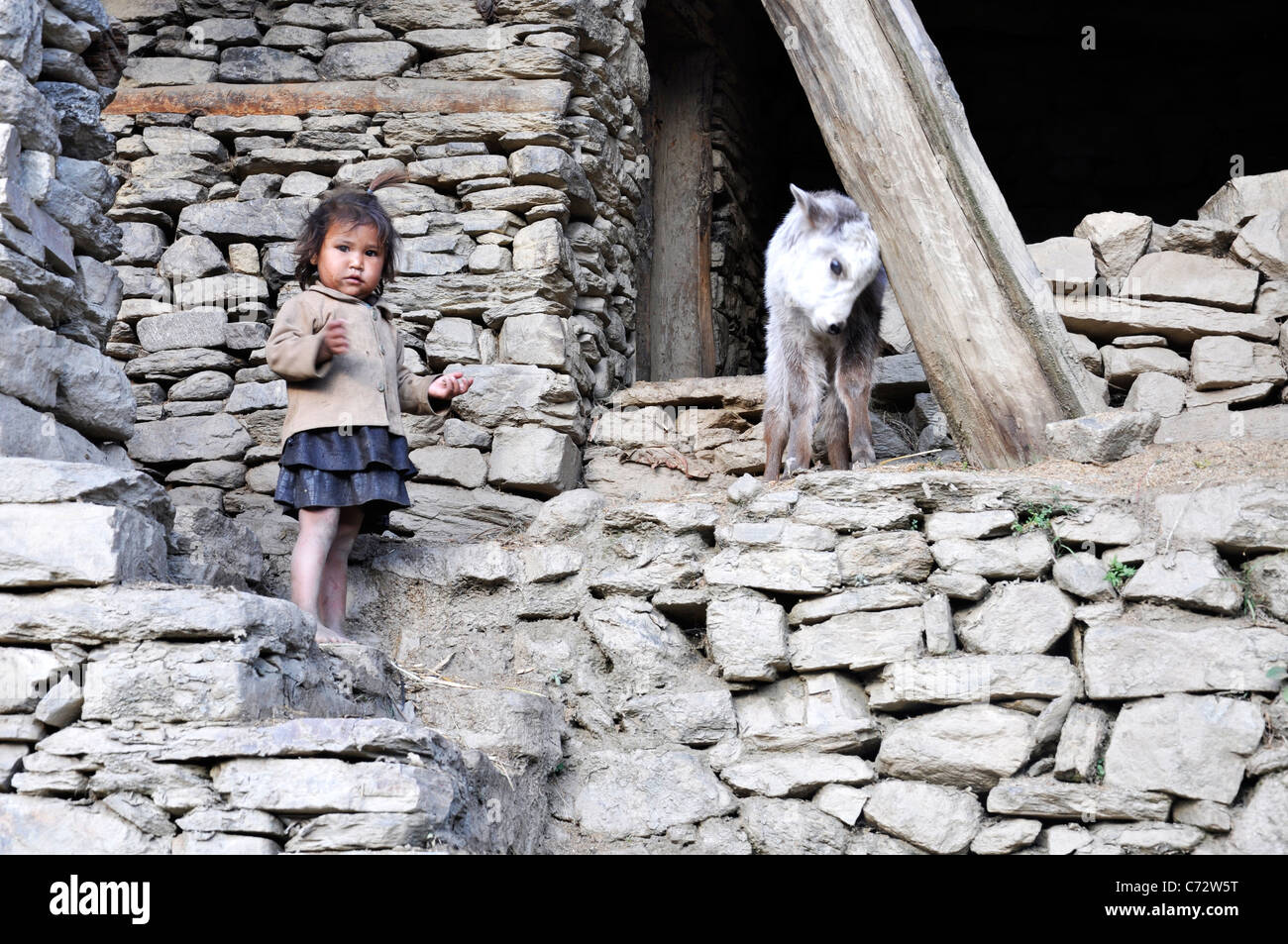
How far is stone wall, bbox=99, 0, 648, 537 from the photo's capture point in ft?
16.5

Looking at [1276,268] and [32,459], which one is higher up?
[1276,268]

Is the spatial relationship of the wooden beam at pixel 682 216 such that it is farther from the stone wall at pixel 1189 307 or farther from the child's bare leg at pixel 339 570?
the child's bare leg at pixel 339 570

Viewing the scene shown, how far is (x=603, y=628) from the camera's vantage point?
13.1 feet

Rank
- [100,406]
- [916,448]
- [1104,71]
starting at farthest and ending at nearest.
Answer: [1104,71], [916,448], [100,406]

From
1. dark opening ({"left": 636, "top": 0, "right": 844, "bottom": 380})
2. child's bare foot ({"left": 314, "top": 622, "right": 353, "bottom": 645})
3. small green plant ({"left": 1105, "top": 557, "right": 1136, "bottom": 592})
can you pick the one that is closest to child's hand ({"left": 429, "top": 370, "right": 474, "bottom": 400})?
Answer: child's bare foot ({"left": 314, "top": 622, "right": 353, "bottom": 645})

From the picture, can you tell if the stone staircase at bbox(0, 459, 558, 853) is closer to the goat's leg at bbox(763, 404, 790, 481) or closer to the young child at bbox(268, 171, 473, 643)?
the young child at bbox(268, 171, 473, 643)

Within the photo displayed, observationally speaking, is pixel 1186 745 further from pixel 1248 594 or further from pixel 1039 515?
pixel 1039 515

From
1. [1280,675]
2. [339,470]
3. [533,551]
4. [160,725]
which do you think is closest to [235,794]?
[160,725]

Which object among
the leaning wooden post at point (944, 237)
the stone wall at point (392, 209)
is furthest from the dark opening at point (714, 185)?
the leaning wooden post at point (944, 237)

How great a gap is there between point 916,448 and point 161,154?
3.39 m

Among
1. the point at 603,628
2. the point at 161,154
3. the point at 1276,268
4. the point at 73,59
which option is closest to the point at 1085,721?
the point at 603,628

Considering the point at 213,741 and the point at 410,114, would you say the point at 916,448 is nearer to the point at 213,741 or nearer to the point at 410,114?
the point at 410,114

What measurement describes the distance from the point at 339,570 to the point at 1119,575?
2.28 m

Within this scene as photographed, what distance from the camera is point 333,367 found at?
147 inches
